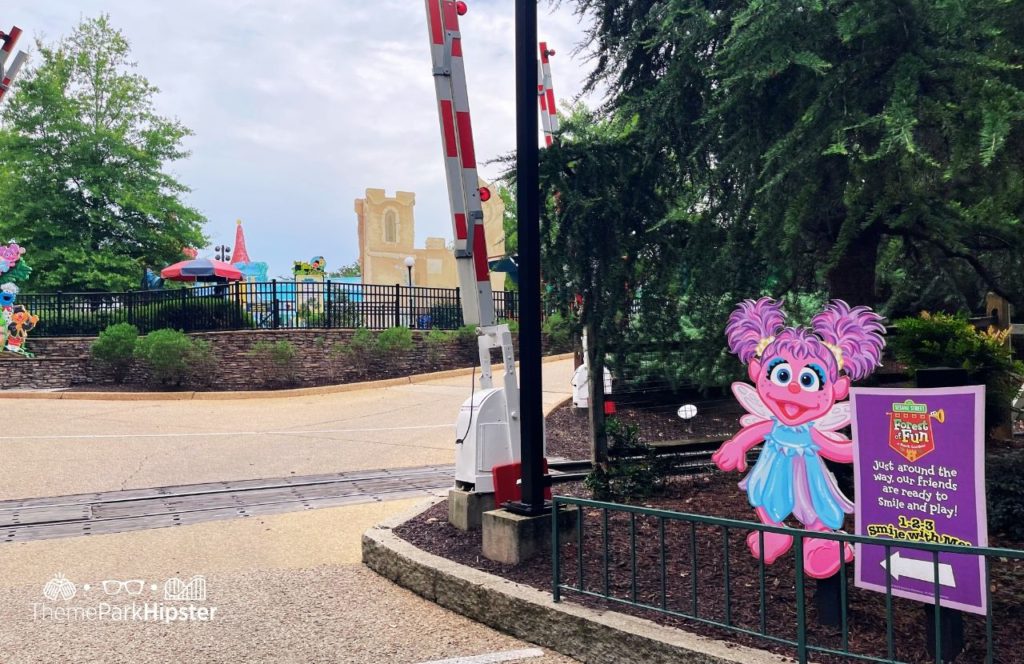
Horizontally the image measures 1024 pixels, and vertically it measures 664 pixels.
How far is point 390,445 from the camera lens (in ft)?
37.2

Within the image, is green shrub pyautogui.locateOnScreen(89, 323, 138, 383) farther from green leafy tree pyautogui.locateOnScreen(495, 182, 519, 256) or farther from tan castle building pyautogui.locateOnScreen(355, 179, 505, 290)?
tan castle building pyautogui.locateOnScreen(355, 179, 505, 290)

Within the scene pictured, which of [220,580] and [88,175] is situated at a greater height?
[88,175]

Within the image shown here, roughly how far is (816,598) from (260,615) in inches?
123

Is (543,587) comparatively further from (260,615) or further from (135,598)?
(135,598)

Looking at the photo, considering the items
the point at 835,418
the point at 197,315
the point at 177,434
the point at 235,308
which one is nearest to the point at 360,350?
the point at 235,308

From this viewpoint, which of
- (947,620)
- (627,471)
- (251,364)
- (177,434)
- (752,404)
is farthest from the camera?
(251,364)

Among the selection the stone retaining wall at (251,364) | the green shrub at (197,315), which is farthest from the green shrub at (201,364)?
the green shrub at (197,315)

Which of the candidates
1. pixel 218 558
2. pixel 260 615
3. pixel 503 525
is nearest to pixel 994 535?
pixel 503 525

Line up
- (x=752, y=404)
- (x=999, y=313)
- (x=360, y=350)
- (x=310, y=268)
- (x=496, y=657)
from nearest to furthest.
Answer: (x=496, y=657) → (x=752, y=404) → (x=999, y=313) → (x=360, y=350) → (x=310, y=268)

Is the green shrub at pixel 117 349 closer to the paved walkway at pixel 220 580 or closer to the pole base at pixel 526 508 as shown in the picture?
the paved walkway at pixel 220 580

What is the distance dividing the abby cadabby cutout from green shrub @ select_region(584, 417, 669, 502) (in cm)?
211

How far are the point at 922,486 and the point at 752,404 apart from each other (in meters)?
1.07

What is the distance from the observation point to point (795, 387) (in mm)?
4152

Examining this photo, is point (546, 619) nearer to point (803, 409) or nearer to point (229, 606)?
point (803, 409)
